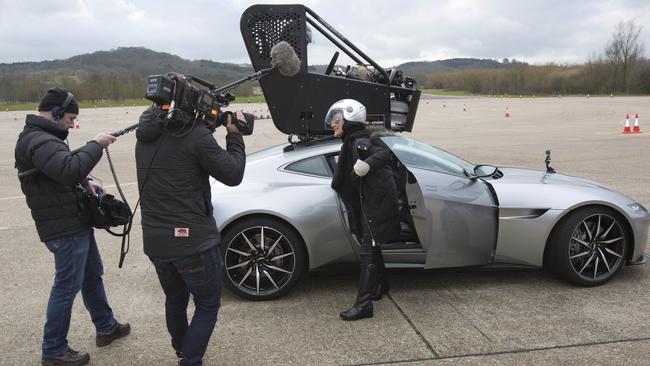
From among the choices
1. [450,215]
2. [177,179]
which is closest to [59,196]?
[177,179]

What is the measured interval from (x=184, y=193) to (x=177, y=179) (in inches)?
3.2

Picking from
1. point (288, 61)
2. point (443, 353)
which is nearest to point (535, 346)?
point (443, 353)

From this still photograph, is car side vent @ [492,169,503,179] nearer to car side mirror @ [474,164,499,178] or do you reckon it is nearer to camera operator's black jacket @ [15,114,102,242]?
car side mirror @ [474,164,499,178]

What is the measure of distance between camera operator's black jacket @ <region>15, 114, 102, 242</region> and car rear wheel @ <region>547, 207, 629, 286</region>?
11.3 ft

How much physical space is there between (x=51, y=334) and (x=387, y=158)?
2422 millimetres

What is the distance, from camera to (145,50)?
177 m

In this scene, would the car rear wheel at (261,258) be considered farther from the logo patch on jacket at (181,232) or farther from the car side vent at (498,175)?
the car side vent at (498,175)

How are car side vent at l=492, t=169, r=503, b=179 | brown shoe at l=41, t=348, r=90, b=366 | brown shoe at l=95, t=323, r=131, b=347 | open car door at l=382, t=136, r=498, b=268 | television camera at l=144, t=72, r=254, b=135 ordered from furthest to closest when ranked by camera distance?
car side vent at l=492, t=169, r=503, b=179 → open car door at l=382, t=136, r=498, b=268 → brown shoe at l=95, t=323, r=131, b=347 → brown shoe at l=41, t=348, r=90, b=366 → television camera at l=144, t=72, r=254, b=135

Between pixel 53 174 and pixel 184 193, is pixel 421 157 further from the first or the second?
pixel 53 174

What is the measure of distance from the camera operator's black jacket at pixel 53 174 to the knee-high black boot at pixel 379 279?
6.48 ft

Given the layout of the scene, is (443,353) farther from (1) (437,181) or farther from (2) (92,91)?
(2) (92,91)

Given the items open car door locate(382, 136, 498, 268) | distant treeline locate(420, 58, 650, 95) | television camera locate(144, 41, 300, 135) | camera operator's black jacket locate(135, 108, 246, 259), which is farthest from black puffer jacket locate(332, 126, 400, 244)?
distant treeline locate(420, 58, 650, 95)

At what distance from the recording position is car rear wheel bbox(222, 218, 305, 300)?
418 centimetres

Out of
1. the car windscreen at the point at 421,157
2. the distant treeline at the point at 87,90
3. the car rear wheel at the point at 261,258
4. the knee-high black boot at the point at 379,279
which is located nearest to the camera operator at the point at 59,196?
the car rear wheel at the point at 261,258
